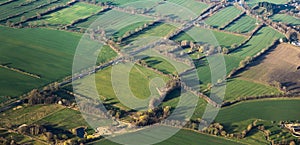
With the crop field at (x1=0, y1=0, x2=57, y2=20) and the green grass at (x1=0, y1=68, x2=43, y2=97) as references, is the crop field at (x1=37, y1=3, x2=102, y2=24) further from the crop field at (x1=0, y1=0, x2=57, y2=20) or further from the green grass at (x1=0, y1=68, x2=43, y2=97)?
the green grass at (x1=0, y1=68, x2=43, y2=97)

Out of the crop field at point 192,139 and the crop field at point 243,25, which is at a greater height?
the crop field at point 243,25

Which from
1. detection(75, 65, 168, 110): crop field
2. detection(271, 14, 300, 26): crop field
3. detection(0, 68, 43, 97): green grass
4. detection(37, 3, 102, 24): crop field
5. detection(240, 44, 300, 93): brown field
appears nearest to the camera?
detection(0, 68, 43, 97): green grass

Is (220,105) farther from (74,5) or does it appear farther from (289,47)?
(74,5)

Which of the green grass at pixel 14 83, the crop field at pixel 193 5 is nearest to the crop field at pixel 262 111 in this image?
the green grass at pixel 14 83

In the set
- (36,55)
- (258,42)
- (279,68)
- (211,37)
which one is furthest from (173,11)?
(36,55)

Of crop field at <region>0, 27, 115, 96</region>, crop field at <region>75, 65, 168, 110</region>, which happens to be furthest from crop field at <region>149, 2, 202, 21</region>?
crop field at <region>75, 65, 168, 110</region>

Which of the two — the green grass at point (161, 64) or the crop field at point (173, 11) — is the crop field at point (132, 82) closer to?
the green grass at point (161, 64)
